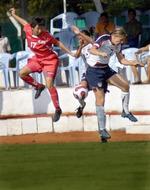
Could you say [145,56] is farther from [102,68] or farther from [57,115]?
[102,68]

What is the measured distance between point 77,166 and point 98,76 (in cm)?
411

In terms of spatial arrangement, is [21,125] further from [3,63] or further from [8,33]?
[8,33]

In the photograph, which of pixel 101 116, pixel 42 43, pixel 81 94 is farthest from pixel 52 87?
pixel 101 116

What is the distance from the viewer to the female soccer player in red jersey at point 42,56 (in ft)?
57.0

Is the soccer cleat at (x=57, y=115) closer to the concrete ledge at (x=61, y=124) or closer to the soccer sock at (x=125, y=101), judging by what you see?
the concrete ledge at (x=61, y=124)

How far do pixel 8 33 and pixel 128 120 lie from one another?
12.4 meters

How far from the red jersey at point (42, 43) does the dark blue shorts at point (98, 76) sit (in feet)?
7.09

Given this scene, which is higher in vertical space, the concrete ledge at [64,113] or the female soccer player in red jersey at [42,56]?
the female soccer player in red jersey at [42,56]

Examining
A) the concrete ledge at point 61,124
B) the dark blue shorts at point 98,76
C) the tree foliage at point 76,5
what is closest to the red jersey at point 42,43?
the concrete ledge at point 61,124

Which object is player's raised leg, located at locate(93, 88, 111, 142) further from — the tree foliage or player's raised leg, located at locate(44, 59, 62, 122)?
the tree foliage

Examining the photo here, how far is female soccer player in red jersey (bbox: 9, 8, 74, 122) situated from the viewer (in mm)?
17359

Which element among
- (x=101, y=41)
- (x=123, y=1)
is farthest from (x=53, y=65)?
(x=123, y=1)

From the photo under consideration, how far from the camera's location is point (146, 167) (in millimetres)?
11086

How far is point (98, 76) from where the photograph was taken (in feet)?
50.2
